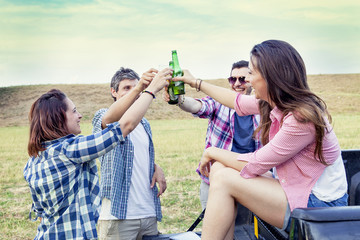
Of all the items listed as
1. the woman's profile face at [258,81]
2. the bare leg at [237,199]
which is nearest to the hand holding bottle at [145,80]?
the woman's profile face at [258,81]

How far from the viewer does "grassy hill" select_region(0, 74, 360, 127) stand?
3750cm

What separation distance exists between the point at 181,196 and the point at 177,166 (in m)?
2.76

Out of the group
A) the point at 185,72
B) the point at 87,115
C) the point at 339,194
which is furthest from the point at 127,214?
the point at 87,115

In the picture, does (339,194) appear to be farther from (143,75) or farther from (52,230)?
(52,230)

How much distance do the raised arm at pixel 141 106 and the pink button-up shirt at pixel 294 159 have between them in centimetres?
78

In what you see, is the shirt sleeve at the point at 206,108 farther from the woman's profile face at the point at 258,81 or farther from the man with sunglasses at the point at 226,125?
the woman's profile face at the point at 258,81

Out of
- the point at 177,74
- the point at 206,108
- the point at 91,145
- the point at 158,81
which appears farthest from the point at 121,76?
the point at 91,145

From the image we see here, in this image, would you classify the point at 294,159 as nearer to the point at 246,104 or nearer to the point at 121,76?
the point at 246,104

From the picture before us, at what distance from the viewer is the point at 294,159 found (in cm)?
254

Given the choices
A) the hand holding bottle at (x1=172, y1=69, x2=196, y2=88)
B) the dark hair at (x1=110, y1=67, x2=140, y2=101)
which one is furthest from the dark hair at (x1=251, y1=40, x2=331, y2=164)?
the dark hair at (x1=110, y1=67, x2=140, y2=101)

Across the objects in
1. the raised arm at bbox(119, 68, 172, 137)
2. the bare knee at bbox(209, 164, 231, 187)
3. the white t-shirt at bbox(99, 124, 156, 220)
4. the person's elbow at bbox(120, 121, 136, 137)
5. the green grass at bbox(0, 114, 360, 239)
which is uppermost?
the raised arm at bbox(119, 68, 172, 137)

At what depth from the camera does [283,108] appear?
2.57 metres

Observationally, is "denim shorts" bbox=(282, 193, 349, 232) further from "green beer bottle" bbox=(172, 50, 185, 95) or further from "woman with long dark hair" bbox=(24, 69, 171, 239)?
"green beer bottle" bbox=(172, 50, 185, 95)

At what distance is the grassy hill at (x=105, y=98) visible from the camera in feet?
123
